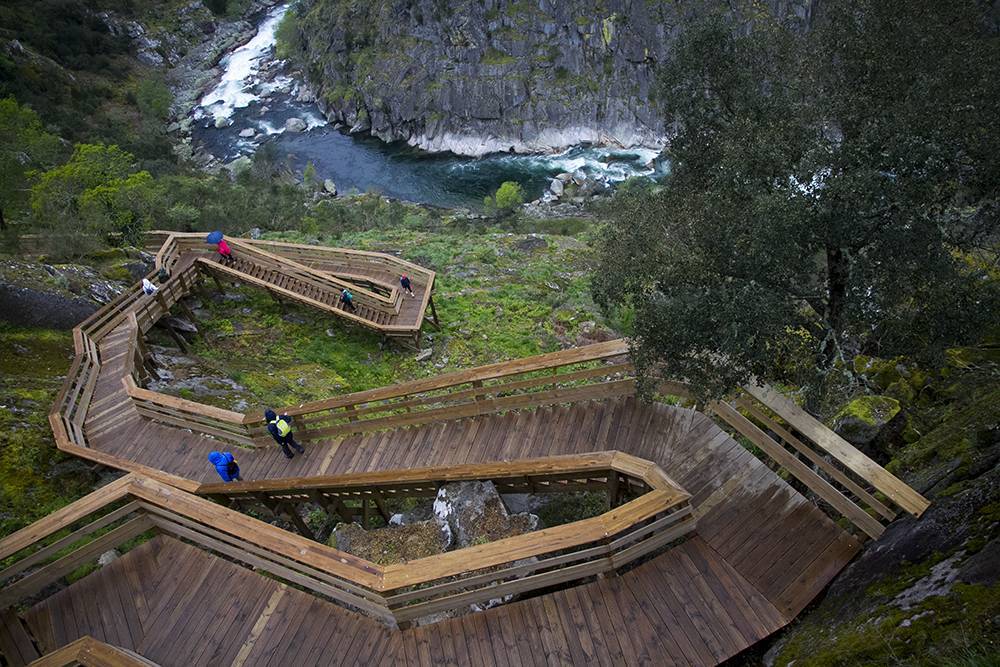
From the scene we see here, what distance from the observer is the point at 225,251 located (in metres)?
23.9

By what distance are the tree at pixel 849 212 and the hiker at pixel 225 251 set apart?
19522 mm

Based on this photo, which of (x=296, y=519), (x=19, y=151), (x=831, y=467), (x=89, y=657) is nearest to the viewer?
(x=89, y=657)

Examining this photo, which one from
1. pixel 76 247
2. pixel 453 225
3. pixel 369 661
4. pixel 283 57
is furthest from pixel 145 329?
pixel 283 57

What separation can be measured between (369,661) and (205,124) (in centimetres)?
7953

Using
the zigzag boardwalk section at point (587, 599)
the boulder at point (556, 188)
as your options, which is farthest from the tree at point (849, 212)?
the boulder at point (556, 188)

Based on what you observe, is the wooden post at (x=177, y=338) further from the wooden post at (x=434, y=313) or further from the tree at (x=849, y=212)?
the tree at (x=849, y=212)

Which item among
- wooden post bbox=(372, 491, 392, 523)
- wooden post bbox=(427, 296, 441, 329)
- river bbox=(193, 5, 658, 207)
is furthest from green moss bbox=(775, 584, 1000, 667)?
river bbox=(193, 5, 658, 207)

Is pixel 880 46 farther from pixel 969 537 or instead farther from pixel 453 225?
pixel 453 225

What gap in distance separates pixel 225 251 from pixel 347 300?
5.81 metres

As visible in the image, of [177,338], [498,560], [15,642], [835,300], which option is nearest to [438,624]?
[498,560]

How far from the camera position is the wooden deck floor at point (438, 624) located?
7539mm

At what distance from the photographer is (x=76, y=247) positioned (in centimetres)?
2333

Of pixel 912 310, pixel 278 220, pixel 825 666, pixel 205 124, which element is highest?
pixel 205 124

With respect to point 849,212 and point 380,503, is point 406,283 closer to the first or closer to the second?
point 380,503
